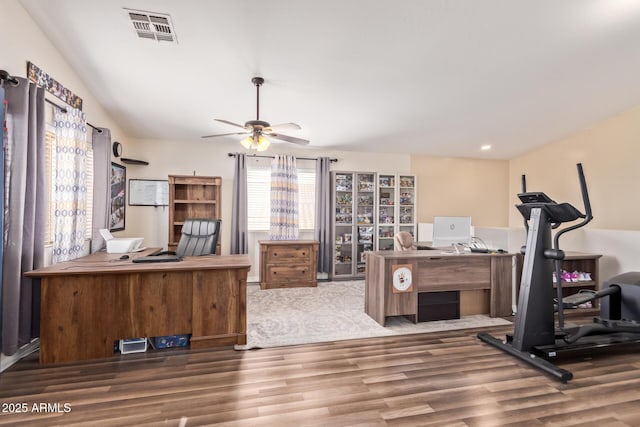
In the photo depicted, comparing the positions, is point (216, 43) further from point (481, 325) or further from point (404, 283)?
point (481, 325)

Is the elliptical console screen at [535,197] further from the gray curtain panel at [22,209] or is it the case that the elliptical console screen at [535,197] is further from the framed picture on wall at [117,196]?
the framed picture on wall at [117,196]

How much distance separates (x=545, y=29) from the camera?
107 inches

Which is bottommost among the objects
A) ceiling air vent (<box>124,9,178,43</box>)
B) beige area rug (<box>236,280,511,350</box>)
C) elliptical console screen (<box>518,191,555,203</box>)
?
beige area rug (<box>236,280,511,350</box>)

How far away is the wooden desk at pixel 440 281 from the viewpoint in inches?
128

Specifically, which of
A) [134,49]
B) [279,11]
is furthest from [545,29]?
[134,49]

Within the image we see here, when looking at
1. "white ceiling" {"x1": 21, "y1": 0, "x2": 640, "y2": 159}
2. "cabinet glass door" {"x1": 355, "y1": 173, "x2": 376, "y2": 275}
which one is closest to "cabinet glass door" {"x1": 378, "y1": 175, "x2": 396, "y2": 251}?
"cabinet glass door" {"x1": 355, "y1": 173, "x2": 376, "y2": 275}

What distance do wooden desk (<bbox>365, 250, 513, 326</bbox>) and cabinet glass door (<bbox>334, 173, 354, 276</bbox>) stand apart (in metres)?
2.00

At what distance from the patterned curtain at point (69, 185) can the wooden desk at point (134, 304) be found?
19cm

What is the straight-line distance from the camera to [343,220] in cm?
562

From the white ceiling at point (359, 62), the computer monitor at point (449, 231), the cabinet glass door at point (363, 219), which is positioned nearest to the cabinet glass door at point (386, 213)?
the cabinet glass door at point (363, 219)

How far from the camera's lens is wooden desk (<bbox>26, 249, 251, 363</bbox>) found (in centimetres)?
239

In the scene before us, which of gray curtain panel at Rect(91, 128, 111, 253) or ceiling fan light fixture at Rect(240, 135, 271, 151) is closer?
ceiling fan light fixture at Rect(240, 135, 271, 151)

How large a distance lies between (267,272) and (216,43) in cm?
329

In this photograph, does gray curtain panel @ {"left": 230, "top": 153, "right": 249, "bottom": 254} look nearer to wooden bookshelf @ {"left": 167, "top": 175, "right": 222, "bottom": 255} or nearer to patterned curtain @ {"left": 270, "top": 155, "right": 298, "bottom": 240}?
wooden bookshelf @ {"left": 167, "top": 175, "right": 222, "bottom": 255}
